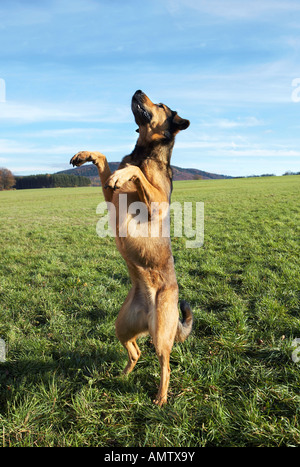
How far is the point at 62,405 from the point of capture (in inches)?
109

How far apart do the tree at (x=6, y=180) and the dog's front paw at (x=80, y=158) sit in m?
98.4

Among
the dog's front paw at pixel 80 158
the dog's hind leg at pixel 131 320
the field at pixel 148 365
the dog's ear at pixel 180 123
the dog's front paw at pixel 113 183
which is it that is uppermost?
the dog's ear at pixel 180 123

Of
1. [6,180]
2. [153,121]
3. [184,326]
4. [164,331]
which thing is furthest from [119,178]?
[6,180]

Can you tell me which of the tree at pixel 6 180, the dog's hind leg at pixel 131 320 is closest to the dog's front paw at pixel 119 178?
the dog's hind leg at pixel 131 320

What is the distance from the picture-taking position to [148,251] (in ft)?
9.78

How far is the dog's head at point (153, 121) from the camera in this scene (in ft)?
11.0

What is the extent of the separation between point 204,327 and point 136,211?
7.37ft

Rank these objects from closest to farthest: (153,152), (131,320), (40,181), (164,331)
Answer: (164,331) < (131,320) < (153,152) < (40,181)

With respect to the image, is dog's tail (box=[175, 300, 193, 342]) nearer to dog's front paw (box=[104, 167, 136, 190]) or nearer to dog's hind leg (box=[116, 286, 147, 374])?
dog's hind leg (box=[116, 286, 147, 374])

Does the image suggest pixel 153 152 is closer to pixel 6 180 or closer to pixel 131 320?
pixel 131 320

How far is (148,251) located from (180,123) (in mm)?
1684

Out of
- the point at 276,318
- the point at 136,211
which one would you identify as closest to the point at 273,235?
the point at 276,318

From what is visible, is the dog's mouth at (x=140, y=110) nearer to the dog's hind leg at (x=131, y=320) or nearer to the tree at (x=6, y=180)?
the dog's hind leg at (x=131, y=320)

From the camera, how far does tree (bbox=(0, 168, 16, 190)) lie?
90.2 metres
